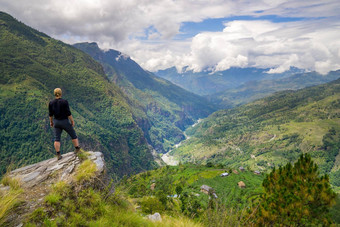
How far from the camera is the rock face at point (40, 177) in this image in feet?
20.3

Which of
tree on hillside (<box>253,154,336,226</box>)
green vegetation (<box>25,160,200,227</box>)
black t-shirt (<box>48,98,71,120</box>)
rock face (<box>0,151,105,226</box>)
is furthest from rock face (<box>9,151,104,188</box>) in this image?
tree on hillside (<box>253,154,336,226</box>)

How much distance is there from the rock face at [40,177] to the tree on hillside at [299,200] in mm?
10394

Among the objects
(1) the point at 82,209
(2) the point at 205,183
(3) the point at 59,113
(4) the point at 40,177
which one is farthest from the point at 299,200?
(2) the point at 205,183

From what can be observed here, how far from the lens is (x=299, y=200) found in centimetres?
1145

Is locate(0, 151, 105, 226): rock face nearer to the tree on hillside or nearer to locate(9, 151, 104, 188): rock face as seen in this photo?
locate(9, 151, 104, 188): rock face

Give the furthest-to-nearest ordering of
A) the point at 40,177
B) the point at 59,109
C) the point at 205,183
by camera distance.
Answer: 1. the point at 205,183
2. the point at 59,109
3. the point at 40,177

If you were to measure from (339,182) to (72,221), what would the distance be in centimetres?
21457

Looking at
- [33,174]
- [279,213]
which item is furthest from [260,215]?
[33,174]

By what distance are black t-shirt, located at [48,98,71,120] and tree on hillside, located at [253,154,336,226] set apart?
490 inches

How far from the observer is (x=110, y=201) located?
758 cm

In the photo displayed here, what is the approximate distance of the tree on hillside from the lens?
1103 centimetres

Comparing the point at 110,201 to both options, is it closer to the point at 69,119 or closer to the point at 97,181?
the point at 97,181

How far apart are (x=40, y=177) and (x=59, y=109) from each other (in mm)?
3474

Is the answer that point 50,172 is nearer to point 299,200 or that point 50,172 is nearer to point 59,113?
point 59,113
